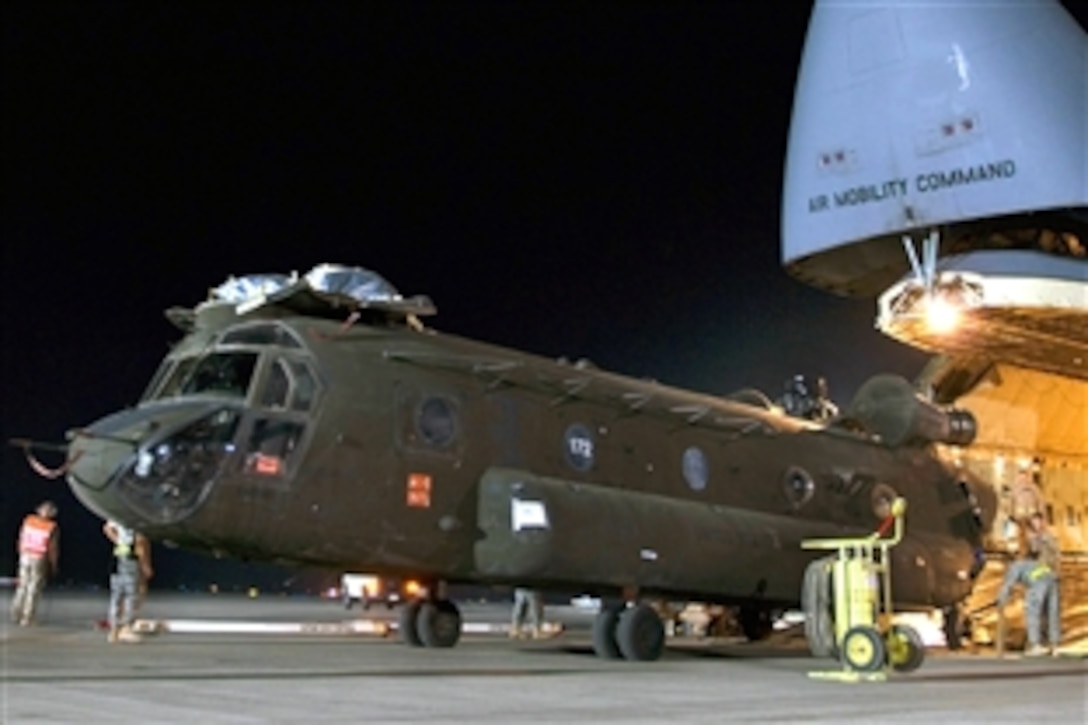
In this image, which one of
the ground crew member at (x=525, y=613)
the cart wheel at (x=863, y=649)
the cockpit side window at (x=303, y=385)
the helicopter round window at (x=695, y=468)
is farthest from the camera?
the ground crew member at (x=525, y=613)

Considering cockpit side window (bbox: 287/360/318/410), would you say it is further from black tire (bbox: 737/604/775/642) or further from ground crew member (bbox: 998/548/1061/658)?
ground crew member (bbox: 998/548/1061/658)

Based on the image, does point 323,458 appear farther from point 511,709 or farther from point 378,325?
point 511,709

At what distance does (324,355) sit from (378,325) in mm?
1264

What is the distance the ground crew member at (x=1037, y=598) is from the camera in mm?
17203

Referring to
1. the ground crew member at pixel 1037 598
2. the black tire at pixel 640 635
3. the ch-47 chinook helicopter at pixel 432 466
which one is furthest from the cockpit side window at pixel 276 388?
the ground crew member at pixel 1037 598

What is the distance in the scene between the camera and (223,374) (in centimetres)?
1309

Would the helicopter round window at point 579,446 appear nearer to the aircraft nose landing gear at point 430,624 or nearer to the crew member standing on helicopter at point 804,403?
the aircraft nose landing gear at point 430,624

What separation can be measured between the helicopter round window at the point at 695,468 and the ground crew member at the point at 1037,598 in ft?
17.1

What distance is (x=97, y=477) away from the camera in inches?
481

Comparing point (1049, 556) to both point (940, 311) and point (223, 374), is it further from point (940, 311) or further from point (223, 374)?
point (223, 374)

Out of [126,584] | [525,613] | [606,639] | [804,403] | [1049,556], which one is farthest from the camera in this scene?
[804,403]

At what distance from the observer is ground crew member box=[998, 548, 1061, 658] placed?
1720cm

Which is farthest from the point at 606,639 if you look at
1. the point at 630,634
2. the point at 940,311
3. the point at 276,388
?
the point at 940,311

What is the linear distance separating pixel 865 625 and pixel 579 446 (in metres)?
4.70
